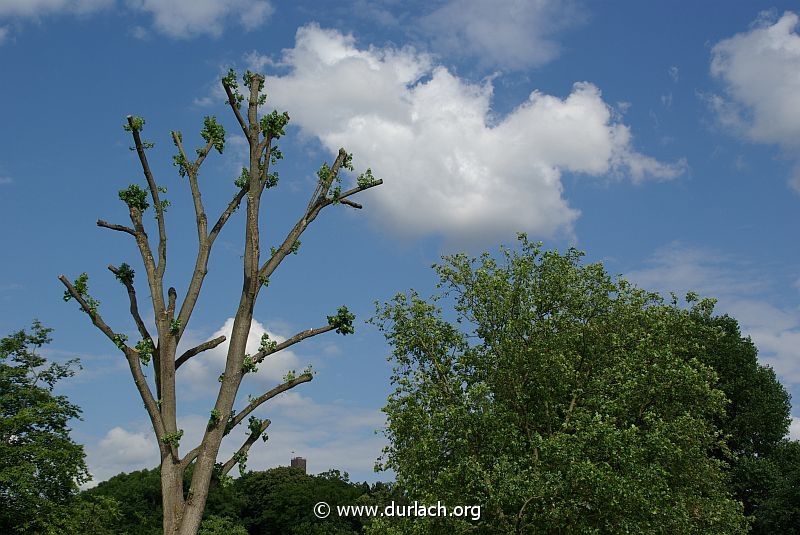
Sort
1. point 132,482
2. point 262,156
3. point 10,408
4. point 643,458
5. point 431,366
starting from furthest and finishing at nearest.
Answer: point 132,482 < point 10,408 < point 431,366 < point 643,458 < point 262,156

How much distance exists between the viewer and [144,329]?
16.5m

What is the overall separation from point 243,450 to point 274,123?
7.61 m

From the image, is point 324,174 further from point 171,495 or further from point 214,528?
point 214,528

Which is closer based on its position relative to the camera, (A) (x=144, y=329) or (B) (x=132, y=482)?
(A) (x=144, y=329)

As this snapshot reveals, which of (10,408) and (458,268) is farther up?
(458,268)

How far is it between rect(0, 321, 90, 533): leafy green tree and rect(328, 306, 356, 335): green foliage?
2966 cm

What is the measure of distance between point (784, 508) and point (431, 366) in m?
29.0

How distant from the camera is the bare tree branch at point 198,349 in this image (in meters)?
16.5

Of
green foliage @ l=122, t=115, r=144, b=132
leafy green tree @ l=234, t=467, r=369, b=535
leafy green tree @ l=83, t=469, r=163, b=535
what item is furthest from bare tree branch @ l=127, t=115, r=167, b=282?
leafy green tree @ l=83, t=469, r=163, b=535

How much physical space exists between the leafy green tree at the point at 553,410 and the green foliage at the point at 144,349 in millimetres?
11453

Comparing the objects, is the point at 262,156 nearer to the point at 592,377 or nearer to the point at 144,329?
the point at 144,329

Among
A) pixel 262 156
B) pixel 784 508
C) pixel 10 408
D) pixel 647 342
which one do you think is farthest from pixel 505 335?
pixel 10 408

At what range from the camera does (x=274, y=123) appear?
712 inches

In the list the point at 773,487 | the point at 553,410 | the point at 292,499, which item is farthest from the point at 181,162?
the point at 292,499
